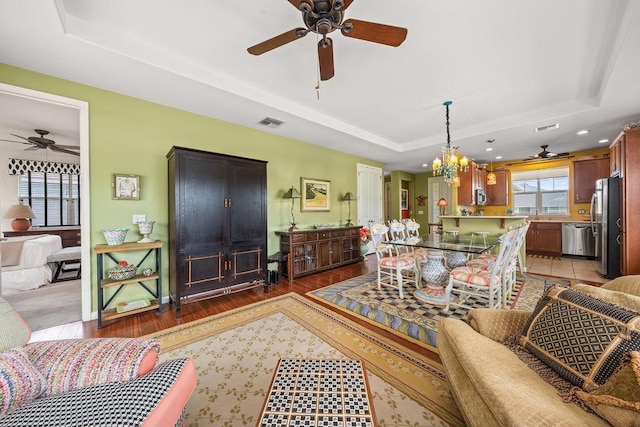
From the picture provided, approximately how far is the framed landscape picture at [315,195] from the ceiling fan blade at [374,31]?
130 inches

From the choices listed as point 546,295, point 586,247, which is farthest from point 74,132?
point 586,247

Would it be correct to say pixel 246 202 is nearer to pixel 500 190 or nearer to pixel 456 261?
pixel 456 261

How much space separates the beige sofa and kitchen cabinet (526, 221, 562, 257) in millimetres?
6015

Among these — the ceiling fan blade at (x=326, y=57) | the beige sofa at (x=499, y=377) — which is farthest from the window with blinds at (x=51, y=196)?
the beige sofa at (x=499, y=377)

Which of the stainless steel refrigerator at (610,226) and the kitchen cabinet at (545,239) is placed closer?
the stainless steel refrigerator at (610,226)

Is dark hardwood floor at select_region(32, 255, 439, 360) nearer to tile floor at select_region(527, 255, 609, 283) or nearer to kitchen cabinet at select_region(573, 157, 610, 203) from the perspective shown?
tile floor at select_region(527, 255, 609, 283)

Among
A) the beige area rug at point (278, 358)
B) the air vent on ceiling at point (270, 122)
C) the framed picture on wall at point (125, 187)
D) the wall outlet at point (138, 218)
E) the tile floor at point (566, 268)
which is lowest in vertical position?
the beige area rug at point (278, 358)

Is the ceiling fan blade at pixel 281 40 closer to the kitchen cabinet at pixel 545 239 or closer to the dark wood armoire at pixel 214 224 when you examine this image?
the dark wood armoire at pixel 214 224

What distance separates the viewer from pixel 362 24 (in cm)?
168

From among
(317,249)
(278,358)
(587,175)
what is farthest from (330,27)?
(587,175)

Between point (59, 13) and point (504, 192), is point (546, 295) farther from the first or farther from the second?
point (504, 192)

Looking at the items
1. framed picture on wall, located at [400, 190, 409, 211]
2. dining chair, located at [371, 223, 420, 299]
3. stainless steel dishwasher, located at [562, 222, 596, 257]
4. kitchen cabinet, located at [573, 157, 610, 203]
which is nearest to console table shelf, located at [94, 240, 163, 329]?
dining chair, located at [371, 223, 420, 299]

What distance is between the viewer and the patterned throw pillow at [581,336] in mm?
928

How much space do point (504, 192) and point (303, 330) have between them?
24.4 ft
